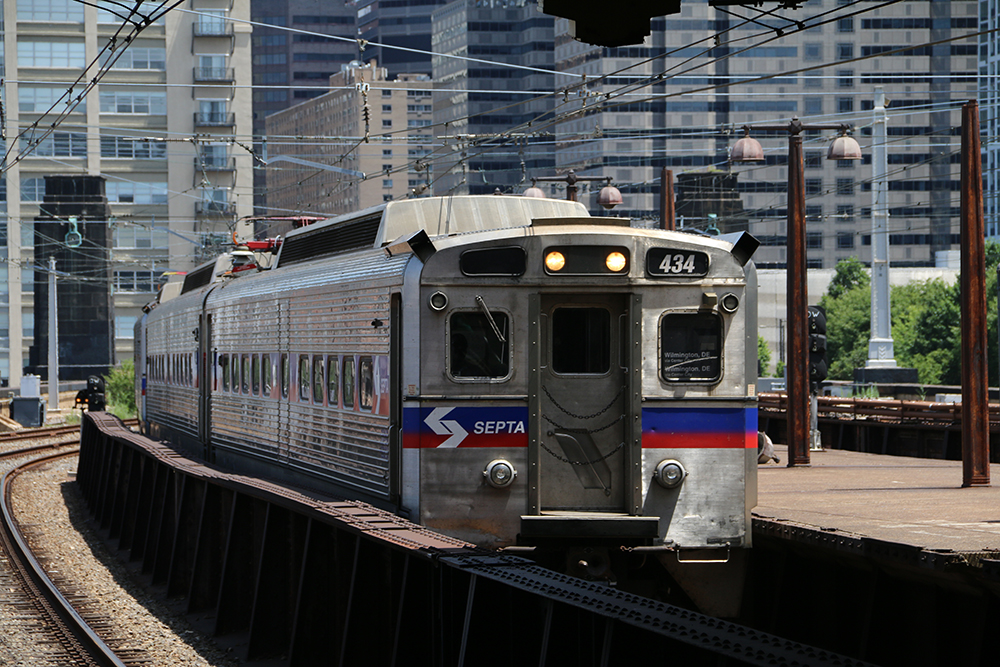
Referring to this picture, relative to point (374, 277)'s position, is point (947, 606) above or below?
below

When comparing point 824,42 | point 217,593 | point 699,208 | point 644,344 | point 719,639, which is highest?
point 824,42

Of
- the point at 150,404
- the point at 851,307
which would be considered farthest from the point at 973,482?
the point at 851,307

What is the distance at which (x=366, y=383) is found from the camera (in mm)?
12469

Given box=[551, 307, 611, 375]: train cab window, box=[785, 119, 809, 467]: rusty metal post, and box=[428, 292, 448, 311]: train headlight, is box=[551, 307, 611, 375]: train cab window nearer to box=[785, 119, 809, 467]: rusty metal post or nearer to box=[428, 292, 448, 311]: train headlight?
box=[428, 292, 448, 311]: train headlight

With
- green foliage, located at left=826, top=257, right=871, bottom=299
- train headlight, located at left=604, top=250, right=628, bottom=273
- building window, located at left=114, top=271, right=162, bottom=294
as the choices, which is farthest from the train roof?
green foliage, located at left=826, top=257, right=871, bottom=299

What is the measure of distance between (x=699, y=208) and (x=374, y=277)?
102541 millimetres

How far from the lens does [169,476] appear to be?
1852 centimetres

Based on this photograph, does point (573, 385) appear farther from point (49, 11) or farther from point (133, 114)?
point (49, 11)

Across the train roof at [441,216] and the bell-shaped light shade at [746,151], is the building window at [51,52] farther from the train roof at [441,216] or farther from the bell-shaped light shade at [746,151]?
the train roof at [441,216]

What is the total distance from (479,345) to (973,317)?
8515 mm

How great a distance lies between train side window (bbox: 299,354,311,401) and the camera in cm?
1447

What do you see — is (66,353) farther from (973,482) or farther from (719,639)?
(719,639)

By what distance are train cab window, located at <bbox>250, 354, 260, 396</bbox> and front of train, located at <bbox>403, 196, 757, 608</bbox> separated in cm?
559

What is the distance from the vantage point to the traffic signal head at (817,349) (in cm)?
2339
